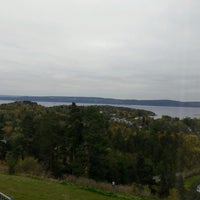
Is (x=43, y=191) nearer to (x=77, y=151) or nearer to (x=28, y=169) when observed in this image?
(x=28, y=169)

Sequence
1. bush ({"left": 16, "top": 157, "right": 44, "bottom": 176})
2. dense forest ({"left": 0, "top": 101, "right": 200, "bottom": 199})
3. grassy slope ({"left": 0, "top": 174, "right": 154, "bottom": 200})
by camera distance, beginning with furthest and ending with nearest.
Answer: dense forest ({"left": 0, "top": 101, "right": 200, "bottom": 199})
bush ({"left": 16, "top": 157, "right": 44, "bottom": 176})
grassy slope ({"left": 0, "top": 174, "right": 154, "bottom": 200})

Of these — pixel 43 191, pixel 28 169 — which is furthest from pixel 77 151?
pixel 43 191

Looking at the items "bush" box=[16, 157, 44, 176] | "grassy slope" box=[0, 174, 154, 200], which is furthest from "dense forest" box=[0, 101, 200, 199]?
"grassy slope" box=[0, 174, 154, 200]

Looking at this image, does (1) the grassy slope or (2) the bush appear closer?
(1) the grassy slope

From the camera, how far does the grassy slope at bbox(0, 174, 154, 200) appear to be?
9.83m

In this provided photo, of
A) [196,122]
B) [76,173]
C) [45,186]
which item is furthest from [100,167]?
[196,122]

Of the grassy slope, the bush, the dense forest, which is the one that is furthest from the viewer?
the dense forest

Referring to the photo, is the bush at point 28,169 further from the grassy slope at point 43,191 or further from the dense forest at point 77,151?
the grassy slope at point 43,191

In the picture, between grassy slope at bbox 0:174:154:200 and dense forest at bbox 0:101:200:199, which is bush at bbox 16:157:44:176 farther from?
grassy slope at bbox 0:174:154:200

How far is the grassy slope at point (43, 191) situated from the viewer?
387 inches

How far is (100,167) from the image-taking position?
2622cm

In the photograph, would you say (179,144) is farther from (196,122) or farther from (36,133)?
(36,133)

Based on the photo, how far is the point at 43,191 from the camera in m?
10.4

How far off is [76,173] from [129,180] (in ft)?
30.8
